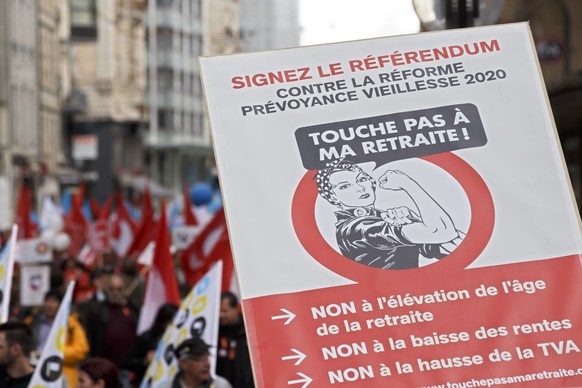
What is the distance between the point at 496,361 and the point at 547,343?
158 mm

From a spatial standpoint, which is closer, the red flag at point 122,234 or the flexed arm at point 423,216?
the flexed arm at point 423,216

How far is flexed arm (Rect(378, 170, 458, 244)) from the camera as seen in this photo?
4.17 m

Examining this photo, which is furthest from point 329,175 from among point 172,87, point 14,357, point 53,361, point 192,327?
point 172,87

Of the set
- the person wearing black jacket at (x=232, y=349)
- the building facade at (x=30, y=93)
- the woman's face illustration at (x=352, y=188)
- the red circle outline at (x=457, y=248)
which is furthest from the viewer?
the building facade at (x=30, y=93)

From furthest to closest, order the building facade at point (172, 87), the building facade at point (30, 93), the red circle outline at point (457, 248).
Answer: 1. the building facade at point (172, 87)
2. the building facade at point (30, 93)
3. the red circle outline at point (457, 248)

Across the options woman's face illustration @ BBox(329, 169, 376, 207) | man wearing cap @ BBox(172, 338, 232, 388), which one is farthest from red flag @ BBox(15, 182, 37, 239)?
woman's face illustration @ BBox(329, 169, 376, 207)

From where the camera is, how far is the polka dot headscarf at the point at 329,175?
4.23m

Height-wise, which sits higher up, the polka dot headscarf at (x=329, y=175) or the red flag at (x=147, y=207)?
the red flag at (x=147, y=207)

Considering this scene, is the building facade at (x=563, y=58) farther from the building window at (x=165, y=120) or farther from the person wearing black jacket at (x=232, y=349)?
the building window at (x=165, y=120)

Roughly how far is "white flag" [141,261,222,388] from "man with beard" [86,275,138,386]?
8.63 ft

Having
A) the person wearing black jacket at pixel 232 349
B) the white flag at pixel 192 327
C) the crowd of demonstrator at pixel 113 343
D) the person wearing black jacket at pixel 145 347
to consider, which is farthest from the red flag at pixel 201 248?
the white flag at pixel 192 327

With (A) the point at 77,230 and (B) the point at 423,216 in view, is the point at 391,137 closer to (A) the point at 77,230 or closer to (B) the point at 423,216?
(B) the point at 423,216

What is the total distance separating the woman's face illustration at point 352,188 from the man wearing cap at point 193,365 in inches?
113

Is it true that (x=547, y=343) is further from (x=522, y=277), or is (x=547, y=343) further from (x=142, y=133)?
(x=142, y=133)
